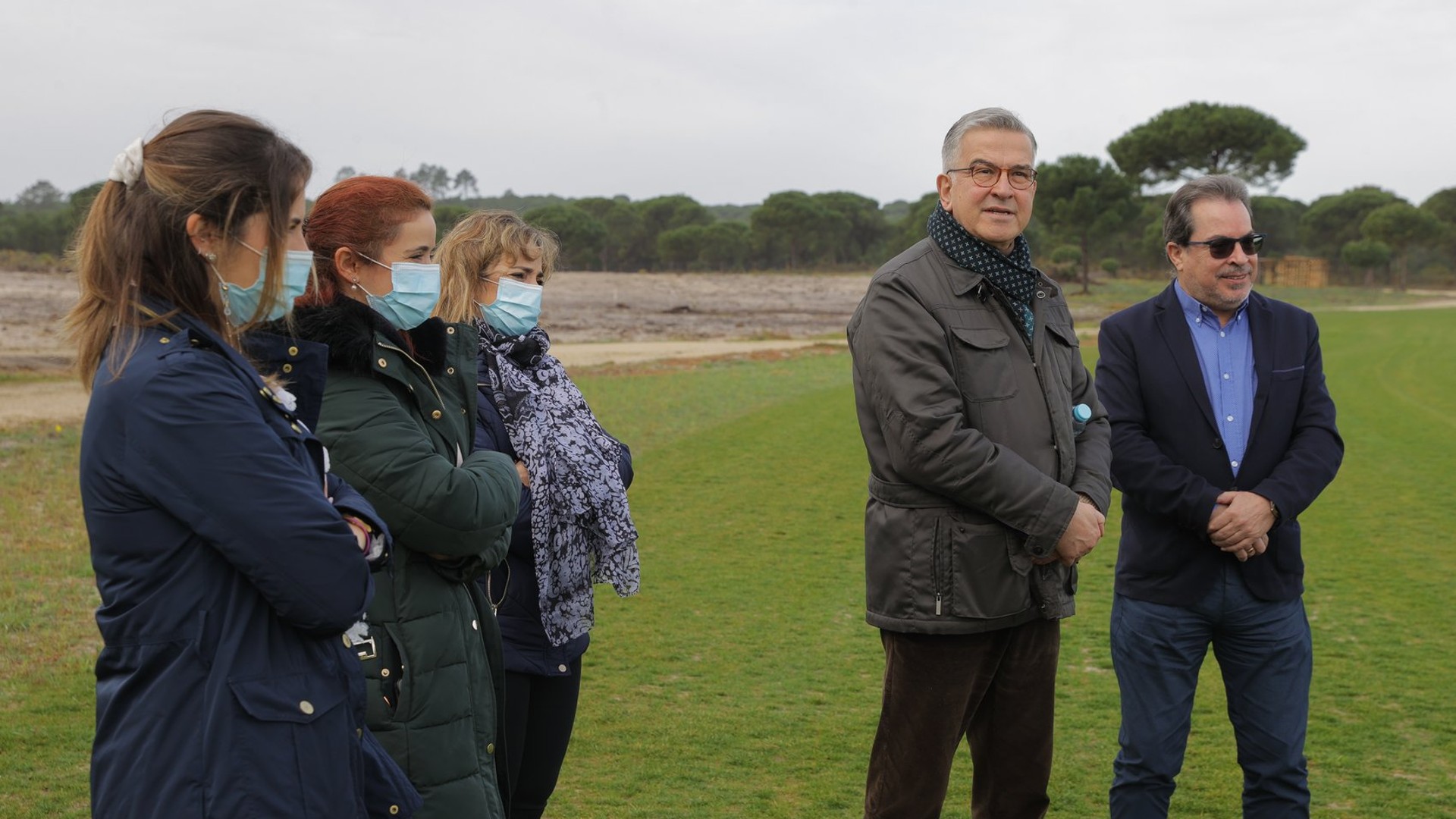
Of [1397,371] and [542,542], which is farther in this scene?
[1397,371]

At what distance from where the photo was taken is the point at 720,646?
6.53 metres

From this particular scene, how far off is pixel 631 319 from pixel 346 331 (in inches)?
1834

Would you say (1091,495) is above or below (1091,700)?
above

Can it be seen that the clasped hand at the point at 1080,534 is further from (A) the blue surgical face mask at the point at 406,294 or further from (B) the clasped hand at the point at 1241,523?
(A) the blue surgical face mask at the point at 406,294

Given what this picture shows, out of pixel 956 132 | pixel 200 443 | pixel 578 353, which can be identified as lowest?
pixel 578 353

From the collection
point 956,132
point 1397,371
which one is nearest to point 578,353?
point 1397,371

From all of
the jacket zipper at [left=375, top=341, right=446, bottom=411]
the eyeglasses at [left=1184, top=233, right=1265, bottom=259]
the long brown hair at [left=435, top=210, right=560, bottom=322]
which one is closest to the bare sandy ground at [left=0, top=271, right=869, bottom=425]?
the jacket zipper at [left=375, top=341, right=446, bottom=411]

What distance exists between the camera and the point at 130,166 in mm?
1941

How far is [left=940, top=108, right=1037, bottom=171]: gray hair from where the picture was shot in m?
3.38

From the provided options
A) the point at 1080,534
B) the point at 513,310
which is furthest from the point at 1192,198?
the point at 513,310

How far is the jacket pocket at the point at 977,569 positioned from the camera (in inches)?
123

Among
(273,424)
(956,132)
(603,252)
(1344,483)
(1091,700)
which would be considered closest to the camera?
(273,424)

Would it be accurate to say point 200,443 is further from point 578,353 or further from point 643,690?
point 578,353

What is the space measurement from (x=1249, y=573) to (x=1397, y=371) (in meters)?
21.7
